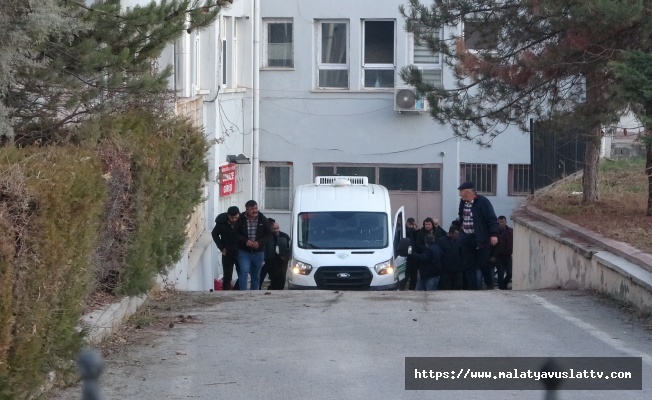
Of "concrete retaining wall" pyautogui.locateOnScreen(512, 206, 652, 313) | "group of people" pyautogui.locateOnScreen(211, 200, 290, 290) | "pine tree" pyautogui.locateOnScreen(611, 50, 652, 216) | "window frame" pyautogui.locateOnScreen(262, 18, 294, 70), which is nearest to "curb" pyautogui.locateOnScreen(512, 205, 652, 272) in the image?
"concrete retaining wall" pyautogui.locateOnScreen(512, 206, 652, 313)

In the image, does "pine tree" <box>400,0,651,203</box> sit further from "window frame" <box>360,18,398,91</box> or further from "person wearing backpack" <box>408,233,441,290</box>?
"window frame" <box>360,18,398,91</box>

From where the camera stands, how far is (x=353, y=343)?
808cm

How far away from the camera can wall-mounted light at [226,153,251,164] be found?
23.8m

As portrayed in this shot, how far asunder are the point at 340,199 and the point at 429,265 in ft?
6.10

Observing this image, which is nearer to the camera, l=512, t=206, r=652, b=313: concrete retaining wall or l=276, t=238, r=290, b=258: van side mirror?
l=512, t=206, r=652, b=313: concrete retaining wall

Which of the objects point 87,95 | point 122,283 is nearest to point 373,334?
point 122,283

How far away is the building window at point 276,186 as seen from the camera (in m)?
27.1

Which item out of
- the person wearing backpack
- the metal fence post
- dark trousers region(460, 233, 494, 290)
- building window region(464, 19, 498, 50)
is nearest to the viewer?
the metal fence post

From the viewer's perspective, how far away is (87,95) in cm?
888

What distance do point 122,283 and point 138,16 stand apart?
2434mm

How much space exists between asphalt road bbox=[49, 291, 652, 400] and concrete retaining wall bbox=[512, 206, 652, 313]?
308 mm

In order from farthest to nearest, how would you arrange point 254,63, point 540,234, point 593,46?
point 254,63, point 540,234, point 593,46

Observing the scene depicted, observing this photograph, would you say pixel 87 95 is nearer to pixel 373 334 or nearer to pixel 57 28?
pixel 57 28

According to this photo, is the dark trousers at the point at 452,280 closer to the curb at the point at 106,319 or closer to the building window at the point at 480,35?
the building window at the point at 480,35
